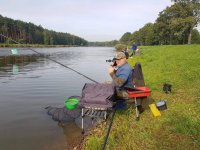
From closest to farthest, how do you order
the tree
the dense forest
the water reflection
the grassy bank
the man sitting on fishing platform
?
the grassy bank
the man sitting on fishing platform
the water reflection
the tree
the dense forest

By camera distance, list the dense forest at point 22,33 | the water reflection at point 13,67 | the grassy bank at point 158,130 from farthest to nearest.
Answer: the dense forest at point 22,33
the water reflection at point 13,67
the grassy bank at point 158,130

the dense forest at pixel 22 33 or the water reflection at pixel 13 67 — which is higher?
the dense forest at pixel 22 33

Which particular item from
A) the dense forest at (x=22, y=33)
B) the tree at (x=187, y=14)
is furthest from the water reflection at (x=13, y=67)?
the dense forest at (x=22, y=33)

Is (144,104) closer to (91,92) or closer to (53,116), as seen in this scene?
(91,92)

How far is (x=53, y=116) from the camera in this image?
8.48 meters

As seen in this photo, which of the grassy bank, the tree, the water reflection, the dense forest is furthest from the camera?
the dense forest

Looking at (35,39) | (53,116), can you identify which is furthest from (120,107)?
(35,39)

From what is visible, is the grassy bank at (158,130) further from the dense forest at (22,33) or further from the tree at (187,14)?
the dense forest at (22,33)

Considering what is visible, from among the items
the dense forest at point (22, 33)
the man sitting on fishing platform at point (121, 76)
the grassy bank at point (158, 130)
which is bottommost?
the grassy bank at point (158, 130)

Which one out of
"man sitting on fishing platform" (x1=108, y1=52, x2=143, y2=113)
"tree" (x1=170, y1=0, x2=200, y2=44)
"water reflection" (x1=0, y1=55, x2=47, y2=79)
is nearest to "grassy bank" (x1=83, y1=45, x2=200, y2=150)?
"man sitting on fishing platform" (x1=108, y1=52, x2=143, y2=113)

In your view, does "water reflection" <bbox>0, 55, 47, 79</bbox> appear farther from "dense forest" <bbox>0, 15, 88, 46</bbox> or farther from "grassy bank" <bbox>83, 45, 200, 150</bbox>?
"dense forest" <bbox>0, 15, 88, 46</bbox>

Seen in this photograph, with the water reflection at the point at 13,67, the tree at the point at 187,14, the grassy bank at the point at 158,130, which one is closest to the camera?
the grassy bank at the point at 158,130

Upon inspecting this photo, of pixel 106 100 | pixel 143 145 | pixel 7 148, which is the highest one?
pixel 106 100

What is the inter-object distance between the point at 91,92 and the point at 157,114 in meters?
2.07
